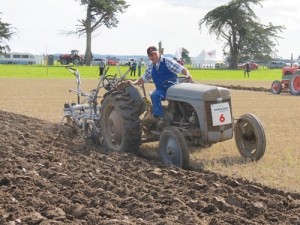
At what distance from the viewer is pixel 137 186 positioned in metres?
5.71

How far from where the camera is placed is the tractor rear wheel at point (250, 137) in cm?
711

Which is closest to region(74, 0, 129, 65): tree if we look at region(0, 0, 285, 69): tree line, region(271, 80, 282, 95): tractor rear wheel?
region(0, 0, 285, 69): tree line

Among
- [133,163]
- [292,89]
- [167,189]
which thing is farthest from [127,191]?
[292,89]

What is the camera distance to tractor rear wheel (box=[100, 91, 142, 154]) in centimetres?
750

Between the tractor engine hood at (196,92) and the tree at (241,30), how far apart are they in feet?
205

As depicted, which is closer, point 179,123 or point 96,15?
point 179,123

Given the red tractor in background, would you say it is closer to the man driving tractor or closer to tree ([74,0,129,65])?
the man driving tractor

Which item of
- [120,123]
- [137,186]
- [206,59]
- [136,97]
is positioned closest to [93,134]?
[120,123]

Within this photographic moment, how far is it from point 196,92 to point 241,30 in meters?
63.9

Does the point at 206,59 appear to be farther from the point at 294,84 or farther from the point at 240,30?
the point at 294,84

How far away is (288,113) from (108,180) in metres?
9.24

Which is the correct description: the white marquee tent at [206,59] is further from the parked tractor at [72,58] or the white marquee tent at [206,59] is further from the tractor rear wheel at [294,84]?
the tractor rear wheel at [294,84]

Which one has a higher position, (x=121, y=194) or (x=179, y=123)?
(x=179, y=123)

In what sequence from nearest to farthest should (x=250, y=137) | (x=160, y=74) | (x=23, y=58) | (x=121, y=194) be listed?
(x=121, y=194) < (x=250, y=137) < (x=160, y=74) < (x=23, y=58)
